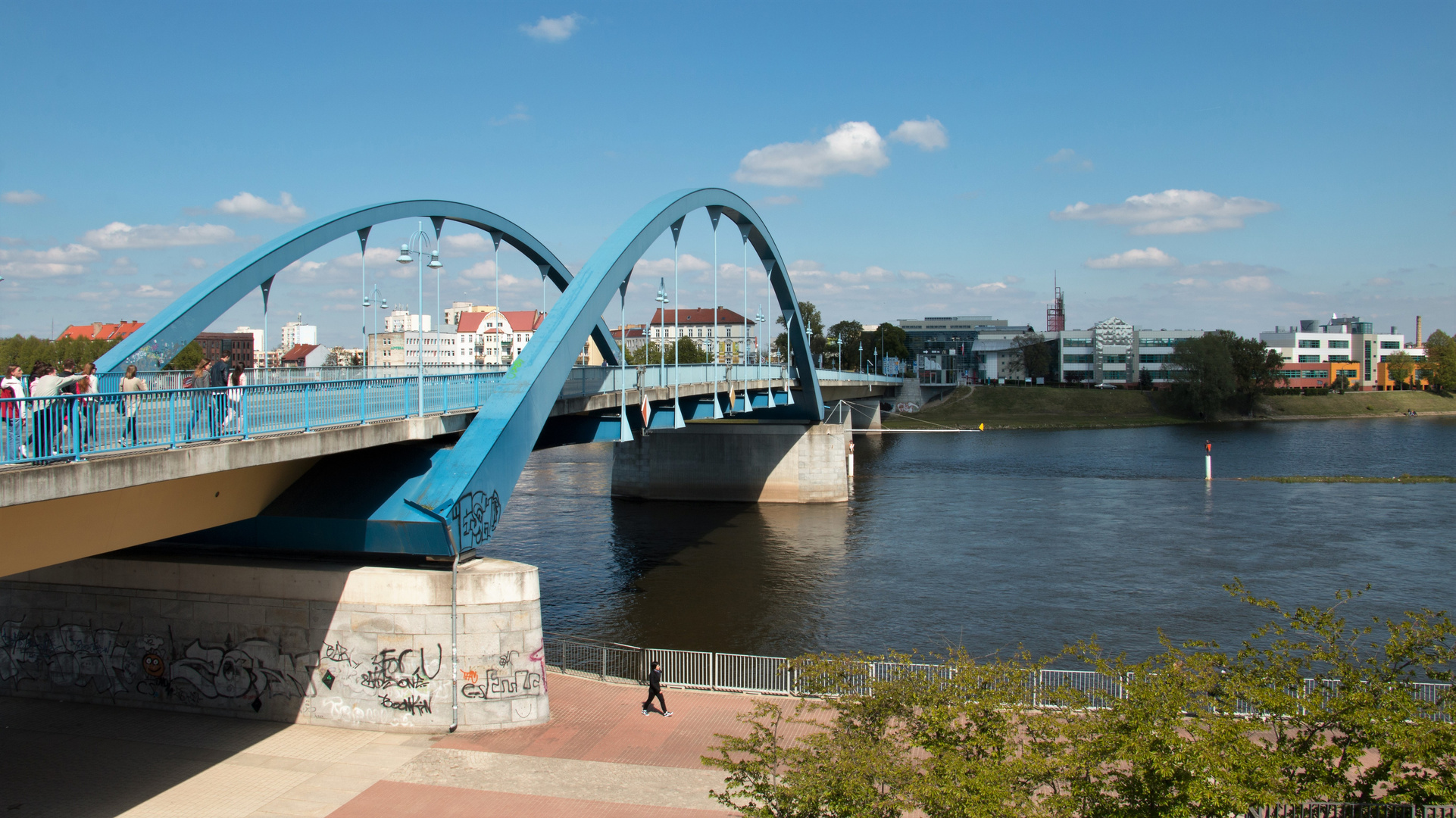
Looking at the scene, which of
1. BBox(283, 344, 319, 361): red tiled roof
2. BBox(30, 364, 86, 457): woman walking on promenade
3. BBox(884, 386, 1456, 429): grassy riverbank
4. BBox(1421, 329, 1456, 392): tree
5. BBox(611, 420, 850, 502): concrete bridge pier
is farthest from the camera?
BBox(283, 344, 319, 361): red tiled roof

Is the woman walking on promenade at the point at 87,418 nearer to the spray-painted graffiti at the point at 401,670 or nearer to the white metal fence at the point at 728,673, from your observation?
the spray-painted graffiti at the point at 401,670

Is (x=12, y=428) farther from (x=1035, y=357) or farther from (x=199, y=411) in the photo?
(x=1035, y=357)

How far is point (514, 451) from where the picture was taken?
18.6 m

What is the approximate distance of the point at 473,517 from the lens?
16828 mm

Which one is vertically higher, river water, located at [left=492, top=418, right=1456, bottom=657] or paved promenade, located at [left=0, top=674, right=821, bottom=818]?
paved promenade, located at [left=0, top=674, right=821, bottom=818]

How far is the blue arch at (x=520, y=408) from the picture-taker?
16.6 m

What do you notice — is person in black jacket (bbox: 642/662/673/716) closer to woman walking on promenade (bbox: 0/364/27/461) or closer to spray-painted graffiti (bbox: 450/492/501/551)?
spray-painted graffiti (bbox: 450/492/501/551)

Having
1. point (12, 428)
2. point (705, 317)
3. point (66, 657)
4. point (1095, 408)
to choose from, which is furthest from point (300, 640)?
point (705, 317)

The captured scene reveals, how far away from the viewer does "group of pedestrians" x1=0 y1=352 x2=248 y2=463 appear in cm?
1006

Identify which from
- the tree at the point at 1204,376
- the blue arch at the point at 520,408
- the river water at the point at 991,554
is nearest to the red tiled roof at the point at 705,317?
the tree at the point at 1204,376

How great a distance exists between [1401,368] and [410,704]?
452 ft

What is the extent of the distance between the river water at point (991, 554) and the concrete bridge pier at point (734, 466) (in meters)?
1.12

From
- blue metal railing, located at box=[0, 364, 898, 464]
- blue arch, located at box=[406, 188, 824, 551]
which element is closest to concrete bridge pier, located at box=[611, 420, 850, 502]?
blue arch, located at box=[406, 188, 824, 551]

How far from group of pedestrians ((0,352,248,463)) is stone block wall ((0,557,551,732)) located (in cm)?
382
